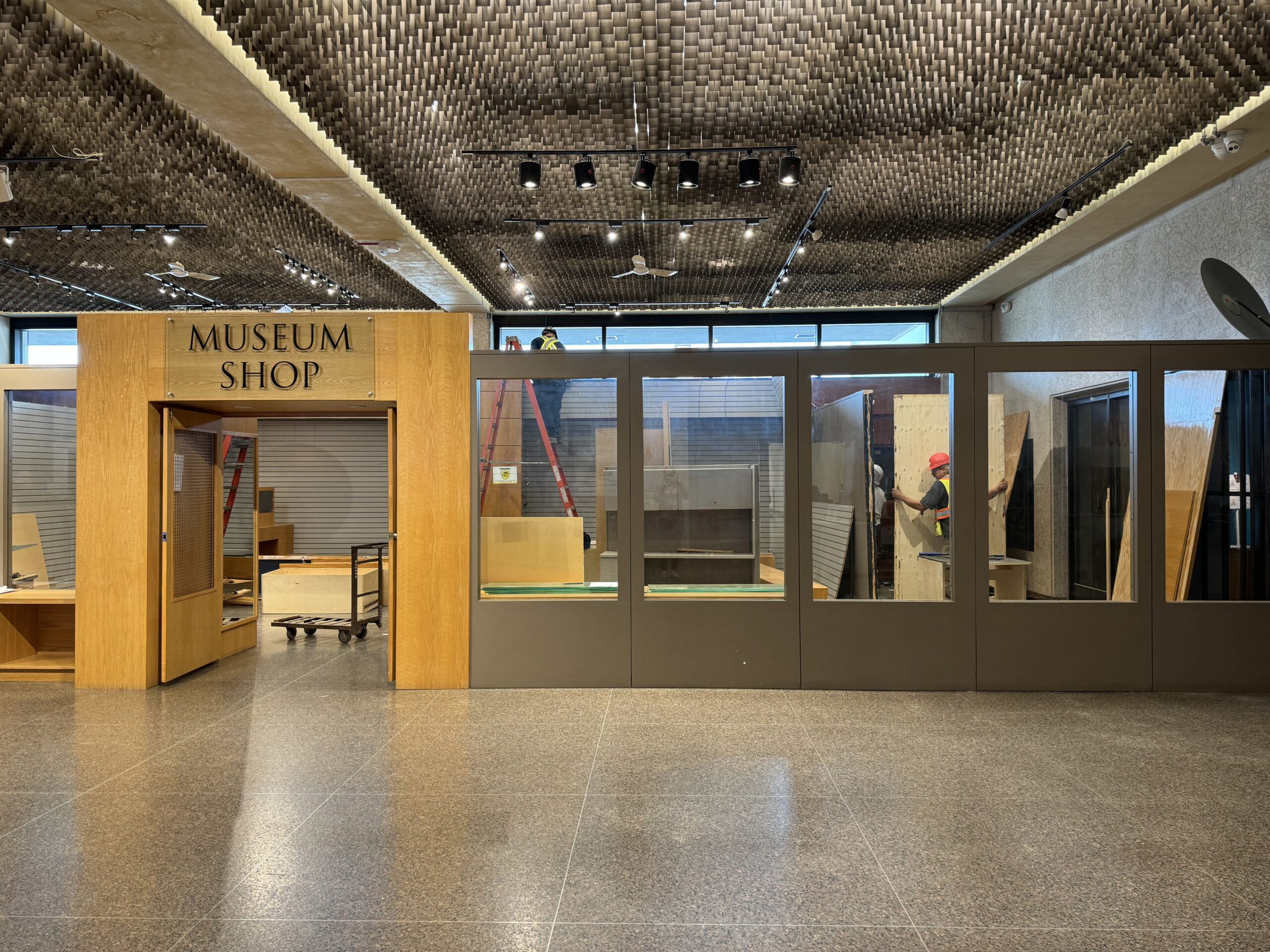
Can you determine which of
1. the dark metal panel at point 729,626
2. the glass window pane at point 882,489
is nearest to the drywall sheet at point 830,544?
the glass window pane at point 882,489

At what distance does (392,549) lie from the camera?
5598 millimetres

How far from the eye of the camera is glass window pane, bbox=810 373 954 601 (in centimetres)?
549

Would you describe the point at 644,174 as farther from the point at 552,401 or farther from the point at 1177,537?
the point at 1177,537

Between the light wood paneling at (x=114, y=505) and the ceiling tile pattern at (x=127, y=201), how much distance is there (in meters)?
1.40

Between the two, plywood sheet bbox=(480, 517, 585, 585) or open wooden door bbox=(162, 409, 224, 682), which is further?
open wooden door bbox=(162, 409, 224, 682)

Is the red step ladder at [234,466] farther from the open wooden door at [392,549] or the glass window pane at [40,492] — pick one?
the open wooden door at [392,549]

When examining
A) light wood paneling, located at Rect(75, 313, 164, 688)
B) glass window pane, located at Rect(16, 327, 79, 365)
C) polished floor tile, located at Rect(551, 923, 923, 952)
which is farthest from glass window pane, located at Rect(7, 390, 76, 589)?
glass window pane, located at Rect(16, 327, 79, 365)

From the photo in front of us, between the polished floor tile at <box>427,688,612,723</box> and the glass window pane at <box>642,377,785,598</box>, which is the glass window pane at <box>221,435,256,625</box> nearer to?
the polished floor tile at <box>427,688,612,723</box>

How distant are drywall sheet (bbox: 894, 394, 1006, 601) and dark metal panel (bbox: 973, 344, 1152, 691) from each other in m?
0.09

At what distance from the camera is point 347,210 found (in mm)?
7160

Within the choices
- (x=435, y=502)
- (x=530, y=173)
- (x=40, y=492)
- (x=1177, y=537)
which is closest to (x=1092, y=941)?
(x=1177, y=537)

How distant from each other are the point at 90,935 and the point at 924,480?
4.94 metres

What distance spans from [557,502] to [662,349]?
4.21ft

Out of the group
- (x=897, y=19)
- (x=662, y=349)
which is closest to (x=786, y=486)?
(x=662, y=349)
